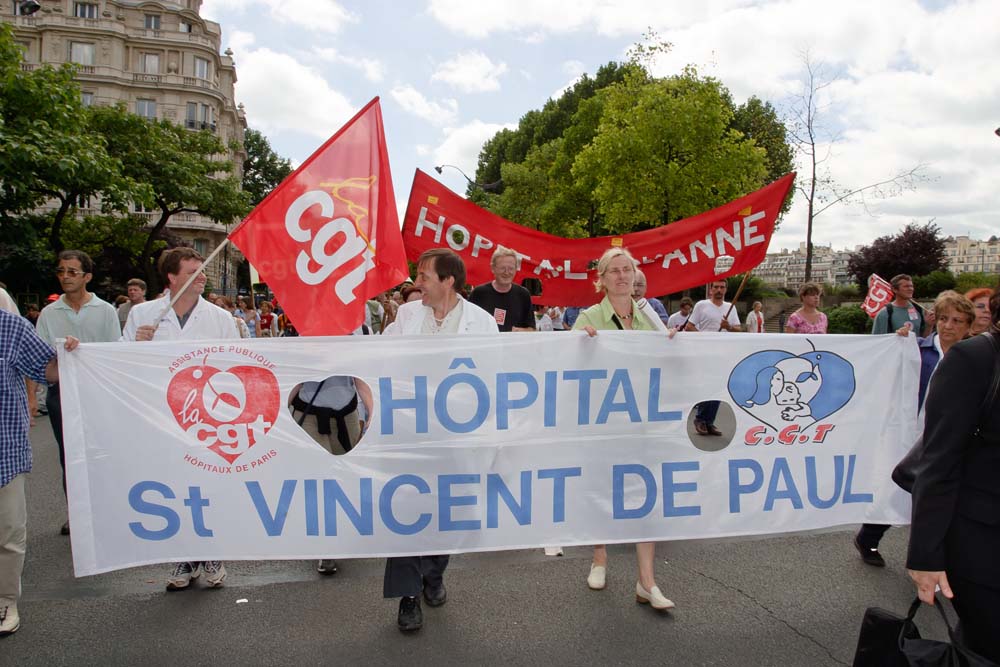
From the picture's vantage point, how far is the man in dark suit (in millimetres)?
1890

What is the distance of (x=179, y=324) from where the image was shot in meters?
4.07

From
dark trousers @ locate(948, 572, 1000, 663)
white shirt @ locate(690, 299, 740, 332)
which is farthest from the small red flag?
dark trousers @ locate(948, 572, 1000, 663)

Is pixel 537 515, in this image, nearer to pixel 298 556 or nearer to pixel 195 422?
pixel 298 556

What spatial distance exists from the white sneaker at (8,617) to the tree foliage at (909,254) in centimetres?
3867

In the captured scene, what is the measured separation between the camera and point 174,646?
3.30m

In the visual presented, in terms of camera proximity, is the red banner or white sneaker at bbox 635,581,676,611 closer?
white sneaker at bbox 635,581,676,611

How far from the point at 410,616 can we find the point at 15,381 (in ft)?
7.26

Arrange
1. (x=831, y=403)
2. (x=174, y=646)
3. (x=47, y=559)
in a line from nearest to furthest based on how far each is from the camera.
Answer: (x=174, y=646)
(x=831, y=403)
(x=47, y=559)

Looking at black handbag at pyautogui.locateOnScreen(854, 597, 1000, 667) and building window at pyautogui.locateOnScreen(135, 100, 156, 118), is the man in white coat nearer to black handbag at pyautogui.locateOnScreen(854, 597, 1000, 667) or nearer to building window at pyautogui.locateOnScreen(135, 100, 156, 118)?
black handbag at pyautogui.locateOnScreen(854, 597, 1000, 667)

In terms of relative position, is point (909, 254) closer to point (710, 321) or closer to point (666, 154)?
point (666, 154)

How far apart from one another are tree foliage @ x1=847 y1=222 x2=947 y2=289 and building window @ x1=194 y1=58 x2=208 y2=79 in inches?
2128

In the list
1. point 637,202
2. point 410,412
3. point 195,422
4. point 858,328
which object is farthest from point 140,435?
point 858,328

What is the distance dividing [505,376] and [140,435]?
70.2 inches

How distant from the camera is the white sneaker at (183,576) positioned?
3.95 metres
